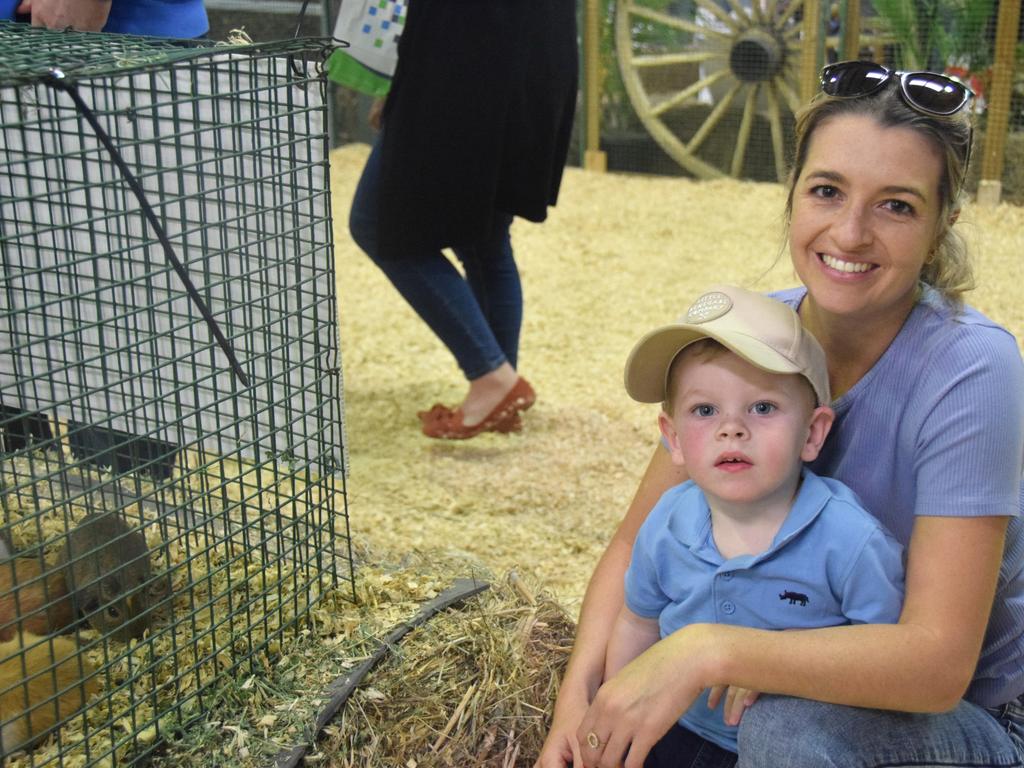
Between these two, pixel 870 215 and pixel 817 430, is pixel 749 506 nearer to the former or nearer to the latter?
pixel 817 430

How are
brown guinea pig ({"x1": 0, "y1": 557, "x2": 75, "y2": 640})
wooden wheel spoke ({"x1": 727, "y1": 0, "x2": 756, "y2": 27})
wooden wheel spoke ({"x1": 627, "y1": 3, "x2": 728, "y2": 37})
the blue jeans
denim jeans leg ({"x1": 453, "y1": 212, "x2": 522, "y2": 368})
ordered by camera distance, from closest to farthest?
brown guinea pig ({"x1": 0, "y1": 557, "x2": 75, "y2": 640}), the blue jeans, denim jeans leg ({"x1": 453, "y1": 212, "x2": 522, "y2": 368}), wooden wheel spoke ({"x1": 727, "y1": 0, "x2": 756, "y2": 27}), wooden wheel spoke ({"x1": 627, "y1": 3, "x2": 728, "y2": 37})

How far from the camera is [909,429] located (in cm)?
149

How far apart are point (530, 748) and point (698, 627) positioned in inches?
20.7

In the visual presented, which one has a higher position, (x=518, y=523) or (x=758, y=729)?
(x=758, y=729)

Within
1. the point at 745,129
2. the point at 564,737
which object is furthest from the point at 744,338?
the point at 745,129

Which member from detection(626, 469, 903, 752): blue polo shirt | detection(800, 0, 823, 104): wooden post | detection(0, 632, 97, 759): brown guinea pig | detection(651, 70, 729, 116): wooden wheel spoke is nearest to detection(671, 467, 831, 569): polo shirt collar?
detection(626, 469, 903, 752): blue polo shirt

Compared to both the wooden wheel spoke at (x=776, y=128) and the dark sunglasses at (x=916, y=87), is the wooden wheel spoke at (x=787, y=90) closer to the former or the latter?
the wooden wheel spoke at (x=776, y=128)

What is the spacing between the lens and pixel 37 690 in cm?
172

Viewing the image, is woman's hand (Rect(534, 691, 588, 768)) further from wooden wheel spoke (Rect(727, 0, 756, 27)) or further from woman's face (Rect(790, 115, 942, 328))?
wooden wheel spoke (Rect(727, 0, 756, 27))

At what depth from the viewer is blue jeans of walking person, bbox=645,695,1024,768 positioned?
54.9 inches

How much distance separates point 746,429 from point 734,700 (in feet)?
1.14

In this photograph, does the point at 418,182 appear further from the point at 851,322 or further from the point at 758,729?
the point at 758,729

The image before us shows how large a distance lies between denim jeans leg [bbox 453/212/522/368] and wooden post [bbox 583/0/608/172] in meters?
3.50

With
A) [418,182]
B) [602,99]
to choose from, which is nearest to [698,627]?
[418,182]
